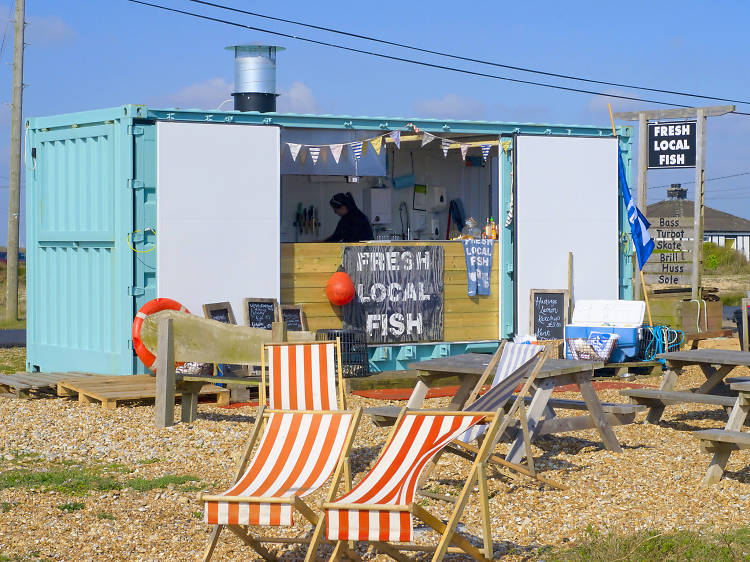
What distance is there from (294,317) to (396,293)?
132 cm

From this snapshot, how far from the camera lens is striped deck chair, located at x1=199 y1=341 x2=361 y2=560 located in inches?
180

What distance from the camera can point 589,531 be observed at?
5.34 meters

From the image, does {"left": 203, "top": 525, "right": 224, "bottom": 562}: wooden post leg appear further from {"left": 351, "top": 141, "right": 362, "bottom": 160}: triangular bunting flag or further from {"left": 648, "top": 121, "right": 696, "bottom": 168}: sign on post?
{"left": 648, "top": 121, "right": 696, "bottom": 168}: sign on post

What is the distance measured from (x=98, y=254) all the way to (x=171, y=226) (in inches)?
36.1

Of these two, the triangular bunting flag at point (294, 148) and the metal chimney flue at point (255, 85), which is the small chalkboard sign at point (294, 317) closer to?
the triangular bunting flag at point (294, 148)

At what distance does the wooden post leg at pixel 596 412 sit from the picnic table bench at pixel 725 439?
74cm

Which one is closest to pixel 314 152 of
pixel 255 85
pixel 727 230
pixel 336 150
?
pixel 336 150

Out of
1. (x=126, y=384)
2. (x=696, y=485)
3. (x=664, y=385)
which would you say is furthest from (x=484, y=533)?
(x=126, y=384)

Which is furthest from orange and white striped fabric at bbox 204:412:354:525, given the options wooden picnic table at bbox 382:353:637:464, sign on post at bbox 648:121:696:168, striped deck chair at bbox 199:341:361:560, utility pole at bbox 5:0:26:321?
utility pole at bbox 5:0:26:321

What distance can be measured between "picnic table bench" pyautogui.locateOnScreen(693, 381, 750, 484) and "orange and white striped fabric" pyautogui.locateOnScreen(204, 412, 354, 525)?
2.34 m

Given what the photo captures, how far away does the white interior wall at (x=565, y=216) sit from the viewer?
487 inches

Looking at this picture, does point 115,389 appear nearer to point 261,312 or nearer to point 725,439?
point 261,312

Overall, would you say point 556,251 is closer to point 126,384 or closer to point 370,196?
point 370,196

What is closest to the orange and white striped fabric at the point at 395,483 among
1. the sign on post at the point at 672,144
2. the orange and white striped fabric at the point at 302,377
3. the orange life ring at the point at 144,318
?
the orange and white striped fabric at the point at 302,377
